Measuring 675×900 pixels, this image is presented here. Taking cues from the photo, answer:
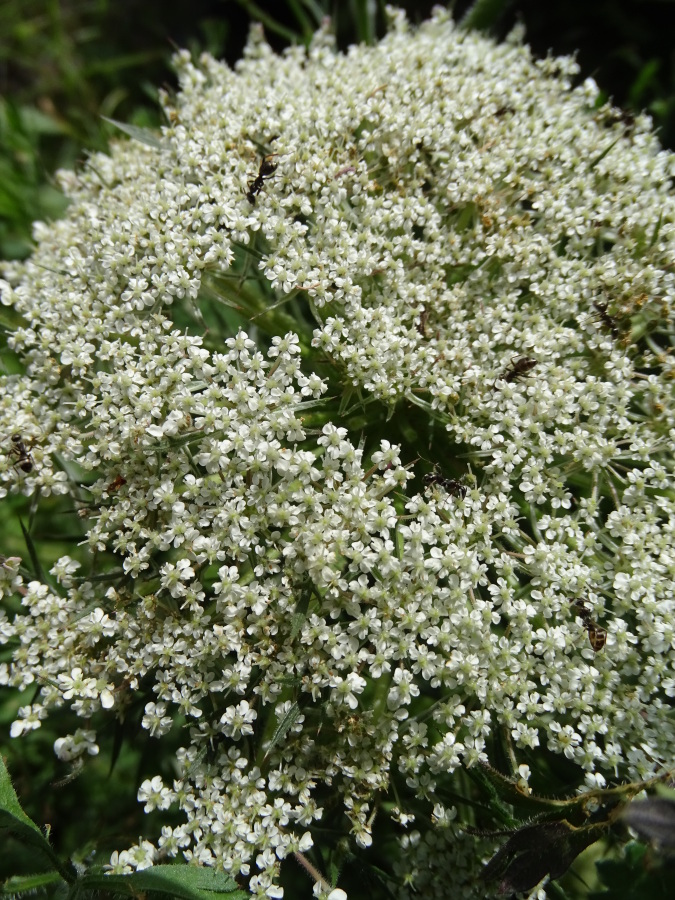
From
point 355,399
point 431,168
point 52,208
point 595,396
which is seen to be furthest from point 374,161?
point 52,208

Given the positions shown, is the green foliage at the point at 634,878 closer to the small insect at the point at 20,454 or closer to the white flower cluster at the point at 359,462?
the white flower cluster at the point at 359,462

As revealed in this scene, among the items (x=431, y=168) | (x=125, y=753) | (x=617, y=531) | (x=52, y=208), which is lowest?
(x=125, y=753)

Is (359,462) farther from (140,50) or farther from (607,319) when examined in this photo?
(140,50)

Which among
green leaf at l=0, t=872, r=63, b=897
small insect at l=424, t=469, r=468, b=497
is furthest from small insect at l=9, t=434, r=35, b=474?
small insect at l=424, t=469, r=468, b=497

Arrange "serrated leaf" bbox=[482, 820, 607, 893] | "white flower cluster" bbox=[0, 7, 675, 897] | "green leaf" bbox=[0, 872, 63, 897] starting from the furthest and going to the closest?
"white flower cluster" bbox=[0, 7, 675, 897] → "green leaf" bbox=[0, 872, 63, 897] → "serrated leaf" bbox=[482, 820, 607, 893]

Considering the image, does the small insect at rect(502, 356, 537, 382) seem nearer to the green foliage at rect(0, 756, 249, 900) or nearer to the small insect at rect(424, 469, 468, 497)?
the small insect at rect(424, 469, 468, 497)

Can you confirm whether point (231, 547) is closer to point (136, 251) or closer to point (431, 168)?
point (136, 251)

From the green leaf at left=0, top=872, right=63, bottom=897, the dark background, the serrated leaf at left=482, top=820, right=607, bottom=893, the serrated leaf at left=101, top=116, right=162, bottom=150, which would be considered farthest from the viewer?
the dark background
